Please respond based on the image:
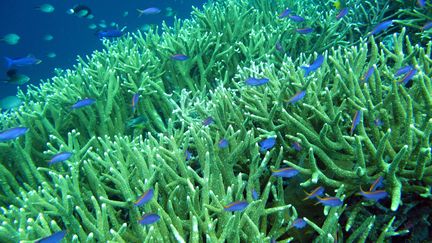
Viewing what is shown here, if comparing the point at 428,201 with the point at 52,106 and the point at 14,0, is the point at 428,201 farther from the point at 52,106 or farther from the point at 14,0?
the point at 14,0

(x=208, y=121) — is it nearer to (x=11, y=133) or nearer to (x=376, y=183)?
(x=376, y=183)

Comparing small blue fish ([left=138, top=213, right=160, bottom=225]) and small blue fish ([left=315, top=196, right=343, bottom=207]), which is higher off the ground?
small blue fish ([left=138, top=213, right=160, bottom=225])

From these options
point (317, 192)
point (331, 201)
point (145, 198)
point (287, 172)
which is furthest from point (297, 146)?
point (145, 198)

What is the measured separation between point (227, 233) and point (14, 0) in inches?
2531

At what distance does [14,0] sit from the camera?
52.7 meters

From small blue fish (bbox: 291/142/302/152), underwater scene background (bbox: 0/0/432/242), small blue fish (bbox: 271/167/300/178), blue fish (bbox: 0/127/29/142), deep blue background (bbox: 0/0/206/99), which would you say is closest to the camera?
underwater scene background (bbox: 0/0/432/242)

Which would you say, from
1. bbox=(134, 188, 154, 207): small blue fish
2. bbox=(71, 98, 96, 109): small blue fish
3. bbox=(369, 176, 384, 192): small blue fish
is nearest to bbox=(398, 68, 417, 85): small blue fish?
bbox=(369, 176, 384, 192): small blue fish

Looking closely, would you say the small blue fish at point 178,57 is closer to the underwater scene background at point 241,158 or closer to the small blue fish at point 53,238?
the underwater scene background at point 241,158

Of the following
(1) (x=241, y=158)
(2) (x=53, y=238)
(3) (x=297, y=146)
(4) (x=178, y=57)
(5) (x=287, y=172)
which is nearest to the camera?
(2) (x=53, y=238)

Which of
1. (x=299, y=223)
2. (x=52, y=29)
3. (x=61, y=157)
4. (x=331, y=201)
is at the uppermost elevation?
(x=52, y=29)

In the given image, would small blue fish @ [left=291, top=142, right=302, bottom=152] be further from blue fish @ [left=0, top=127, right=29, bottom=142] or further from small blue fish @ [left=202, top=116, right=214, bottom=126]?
blue fish @ [left=0, top=127, right=29, bottom=142]

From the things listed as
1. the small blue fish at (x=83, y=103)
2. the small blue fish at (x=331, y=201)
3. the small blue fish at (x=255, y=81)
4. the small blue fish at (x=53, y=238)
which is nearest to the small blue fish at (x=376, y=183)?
the small blue fish at (x=331, y=201)

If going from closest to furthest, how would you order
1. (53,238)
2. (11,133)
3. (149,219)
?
(53,238) → (149,219) → (11,133)

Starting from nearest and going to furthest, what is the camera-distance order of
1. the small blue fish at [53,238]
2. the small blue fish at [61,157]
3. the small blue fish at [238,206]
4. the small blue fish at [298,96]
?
the small blue fish at [53,238] < the small blue fish at [238,206] < the small blue fish at [298,96] < the small blue fish at [61,157]
